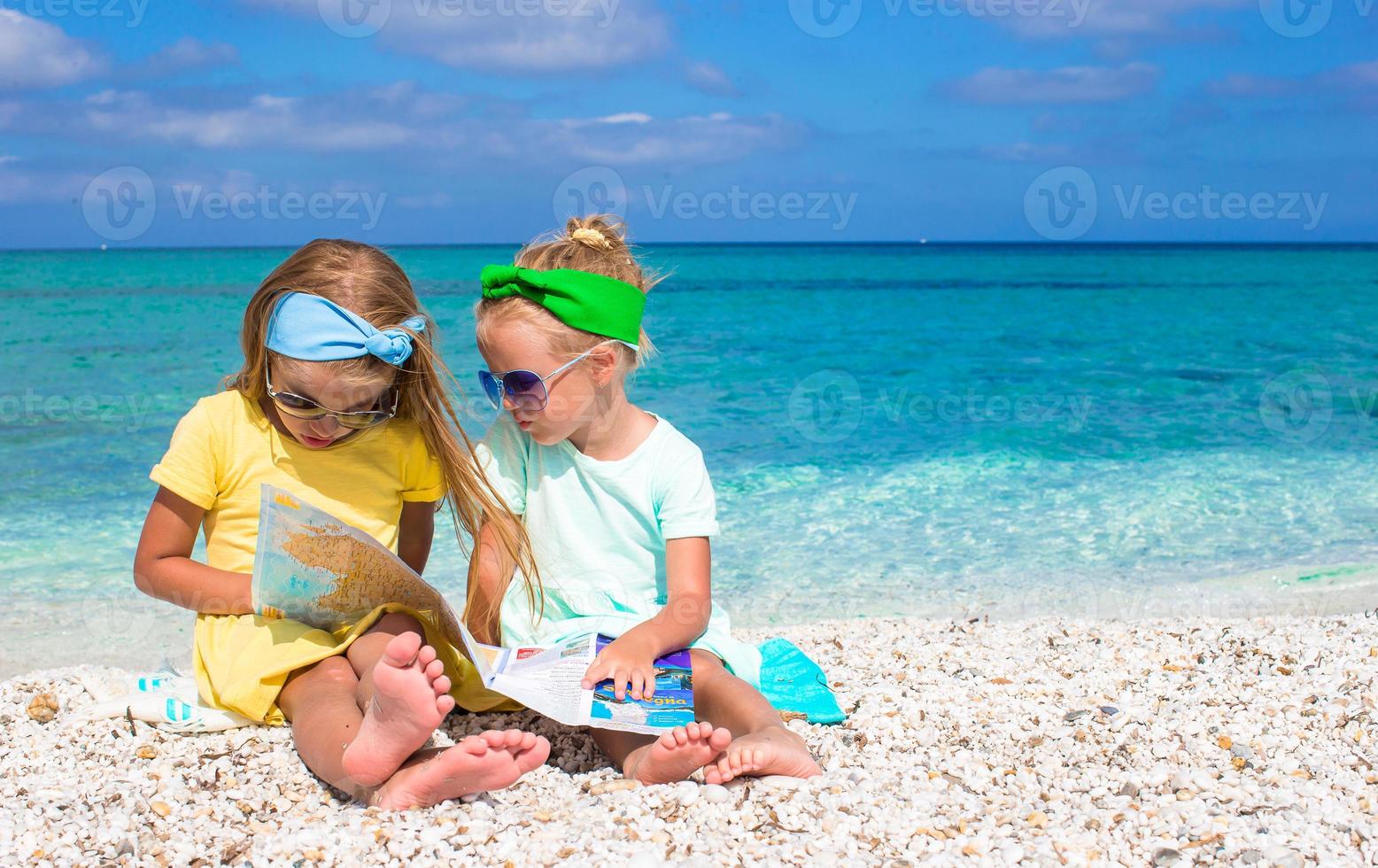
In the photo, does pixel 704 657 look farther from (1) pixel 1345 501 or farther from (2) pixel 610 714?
(1) pixel 1345 501

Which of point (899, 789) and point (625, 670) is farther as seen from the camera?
point (625, 670)

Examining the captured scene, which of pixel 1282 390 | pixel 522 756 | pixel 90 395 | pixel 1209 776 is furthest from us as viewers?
pixel 1282 390

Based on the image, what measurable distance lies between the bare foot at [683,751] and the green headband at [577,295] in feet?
3.57

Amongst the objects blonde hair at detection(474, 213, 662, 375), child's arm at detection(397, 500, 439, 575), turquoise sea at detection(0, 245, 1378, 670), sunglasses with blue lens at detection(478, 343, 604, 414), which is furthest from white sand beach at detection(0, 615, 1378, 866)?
turquoise sea at detection(0, 245, 1378, 670)

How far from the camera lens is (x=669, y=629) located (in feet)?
8.89

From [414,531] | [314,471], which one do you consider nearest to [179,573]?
[314,471]

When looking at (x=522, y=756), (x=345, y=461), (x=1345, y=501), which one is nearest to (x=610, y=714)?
(x=522, y=756)

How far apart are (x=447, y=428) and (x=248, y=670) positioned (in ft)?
2.65

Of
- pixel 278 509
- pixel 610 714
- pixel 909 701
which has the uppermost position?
pixel 278 509

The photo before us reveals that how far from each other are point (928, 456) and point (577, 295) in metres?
6.12

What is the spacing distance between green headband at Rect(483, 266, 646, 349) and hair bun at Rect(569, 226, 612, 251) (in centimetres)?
13

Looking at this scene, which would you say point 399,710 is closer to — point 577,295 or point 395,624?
point 395,624

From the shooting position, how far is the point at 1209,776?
7.91 ft

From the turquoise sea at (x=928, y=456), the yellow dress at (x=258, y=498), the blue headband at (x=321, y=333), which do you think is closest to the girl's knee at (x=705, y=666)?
the yellow dress at (x=258, y=498)
